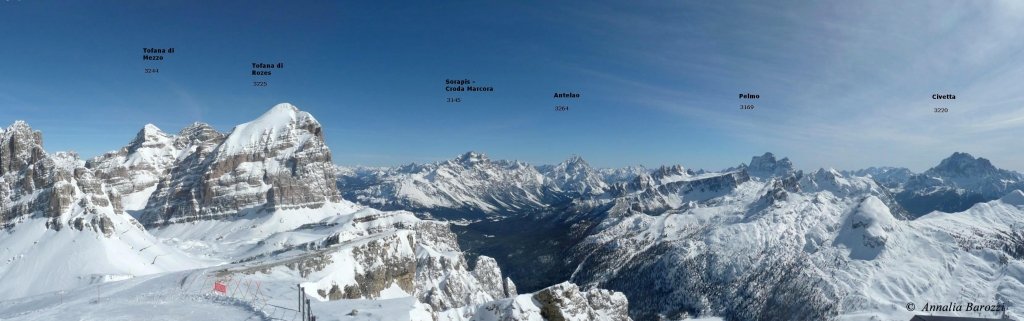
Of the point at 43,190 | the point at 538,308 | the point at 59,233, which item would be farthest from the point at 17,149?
the point at 538,308

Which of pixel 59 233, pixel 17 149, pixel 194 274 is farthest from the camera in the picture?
pixel 17 149

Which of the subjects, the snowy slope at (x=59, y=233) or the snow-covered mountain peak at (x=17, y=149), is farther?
the snow-covered mountain peak at (x=17, y=149)

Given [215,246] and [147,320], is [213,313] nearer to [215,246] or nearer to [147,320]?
[147,320]

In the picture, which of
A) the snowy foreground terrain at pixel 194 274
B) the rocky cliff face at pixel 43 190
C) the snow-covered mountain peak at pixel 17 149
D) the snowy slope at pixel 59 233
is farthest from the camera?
the snow-covered mountain peak at pixel 17 149

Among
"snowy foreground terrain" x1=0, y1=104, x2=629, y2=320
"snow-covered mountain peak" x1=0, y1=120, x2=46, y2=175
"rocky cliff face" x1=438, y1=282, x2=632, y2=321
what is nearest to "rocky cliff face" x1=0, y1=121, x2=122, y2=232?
"snow-covered mountain peak" x1=0, y1=120, x2=46, y2=175

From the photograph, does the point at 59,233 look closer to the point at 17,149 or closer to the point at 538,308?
the point at 17,149

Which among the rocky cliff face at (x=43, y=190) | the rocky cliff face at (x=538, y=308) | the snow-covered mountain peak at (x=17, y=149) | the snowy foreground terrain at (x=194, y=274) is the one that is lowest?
the rocky cliff face at (x=538, y=308)

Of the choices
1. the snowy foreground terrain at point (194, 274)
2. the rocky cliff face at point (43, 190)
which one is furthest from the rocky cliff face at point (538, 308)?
the rocky cliff face at point (43, 190)

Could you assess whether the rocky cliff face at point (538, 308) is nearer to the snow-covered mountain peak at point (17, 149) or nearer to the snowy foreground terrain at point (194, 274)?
the snowy foreground terrain at point (194, 274)

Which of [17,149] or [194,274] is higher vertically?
[17,149]
